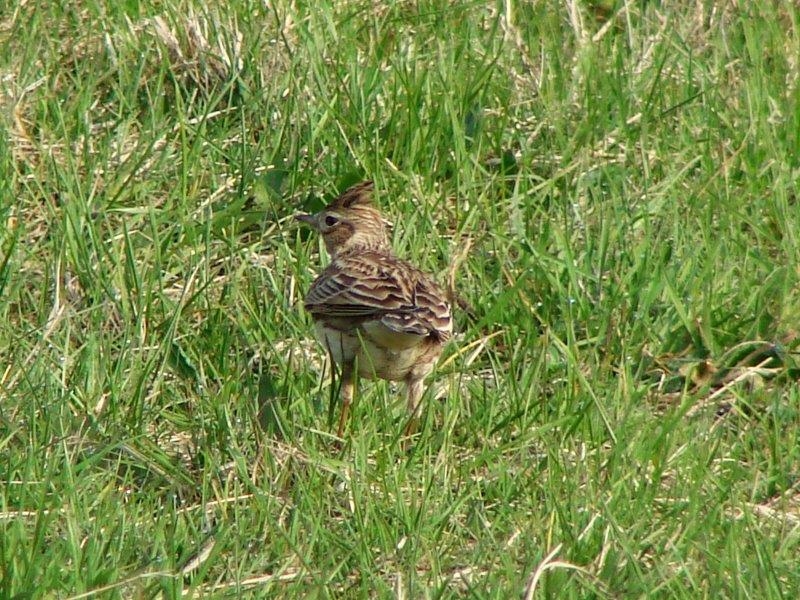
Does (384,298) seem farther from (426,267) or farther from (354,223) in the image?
(426,267)

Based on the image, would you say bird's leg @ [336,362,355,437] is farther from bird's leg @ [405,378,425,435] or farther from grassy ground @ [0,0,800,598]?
bird's leg @ [405,378,425,435]

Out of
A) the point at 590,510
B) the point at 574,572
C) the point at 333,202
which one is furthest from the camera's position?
the point at 333,202

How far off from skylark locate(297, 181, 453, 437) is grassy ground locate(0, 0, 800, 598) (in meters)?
0.14

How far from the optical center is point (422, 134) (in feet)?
25.6

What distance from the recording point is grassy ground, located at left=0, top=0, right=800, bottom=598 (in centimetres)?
523

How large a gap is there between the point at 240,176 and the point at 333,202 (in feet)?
2.42

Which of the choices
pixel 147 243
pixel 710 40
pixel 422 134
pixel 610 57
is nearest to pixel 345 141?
pixel 422 134

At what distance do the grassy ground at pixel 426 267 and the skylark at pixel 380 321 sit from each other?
141mm

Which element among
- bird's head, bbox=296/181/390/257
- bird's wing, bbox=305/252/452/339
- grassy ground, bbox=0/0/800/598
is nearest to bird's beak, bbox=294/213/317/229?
bird's head, bbox=296/181/390/257

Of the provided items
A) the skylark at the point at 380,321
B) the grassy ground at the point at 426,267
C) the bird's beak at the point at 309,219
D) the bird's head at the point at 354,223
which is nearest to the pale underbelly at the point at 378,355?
the skylark at the point at 380,321

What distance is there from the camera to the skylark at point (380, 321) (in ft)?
20.2

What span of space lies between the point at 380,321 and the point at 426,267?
1.27 metres

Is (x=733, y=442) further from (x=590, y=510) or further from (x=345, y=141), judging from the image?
(x=345, y=141)

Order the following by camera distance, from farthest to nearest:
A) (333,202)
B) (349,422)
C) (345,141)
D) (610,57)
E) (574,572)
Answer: (610,57) < (345,141) < (333,202) < (349,422) < (574,572)
